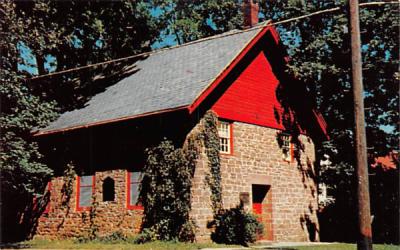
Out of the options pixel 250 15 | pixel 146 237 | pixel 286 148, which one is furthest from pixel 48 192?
pixel 250 15

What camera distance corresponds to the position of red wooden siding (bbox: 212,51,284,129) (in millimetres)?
18125

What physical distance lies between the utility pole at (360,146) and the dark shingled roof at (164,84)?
5.46 meters

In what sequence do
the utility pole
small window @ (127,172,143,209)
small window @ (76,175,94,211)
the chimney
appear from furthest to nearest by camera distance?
the chimney, small window @ (76,175,94,211), small window @ (127,172,143,209), the utility pole

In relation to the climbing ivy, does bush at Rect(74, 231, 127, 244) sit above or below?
below

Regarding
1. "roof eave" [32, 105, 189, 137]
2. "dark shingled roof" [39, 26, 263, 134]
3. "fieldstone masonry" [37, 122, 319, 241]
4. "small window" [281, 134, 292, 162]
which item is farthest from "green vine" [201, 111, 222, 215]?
"small window" [281, 134, 292, 162]

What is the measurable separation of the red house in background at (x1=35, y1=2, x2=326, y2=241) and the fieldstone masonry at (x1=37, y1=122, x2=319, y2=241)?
0.04 m

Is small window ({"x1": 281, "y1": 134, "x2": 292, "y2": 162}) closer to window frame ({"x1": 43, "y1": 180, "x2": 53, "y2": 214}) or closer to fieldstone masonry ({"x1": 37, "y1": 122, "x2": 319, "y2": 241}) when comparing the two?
fieldstone masonry ({"x1": 37, "y1": 122, "x2": 319, "y2": 241})

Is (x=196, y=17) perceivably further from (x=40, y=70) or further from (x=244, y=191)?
(x=244, y=191)

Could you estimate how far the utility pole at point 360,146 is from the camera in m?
9.86

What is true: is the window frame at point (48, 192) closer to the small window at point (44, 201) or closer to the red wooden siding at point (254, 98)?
the small window at point (44, 201)

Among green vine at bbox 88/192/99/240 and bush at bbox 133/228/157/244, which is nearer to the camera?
bush at bbox 133/228/157/244

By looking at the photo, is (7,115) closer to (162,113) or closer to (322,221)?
(162,113)

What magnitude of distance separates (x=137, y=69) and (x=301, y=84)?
25.1 ft

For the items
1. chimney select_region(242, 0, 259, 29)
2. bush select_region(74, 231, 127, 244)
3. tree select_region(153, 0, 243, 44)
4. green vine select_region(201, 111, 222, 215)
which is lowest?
bush select_region(74, 231, 127, 244)
